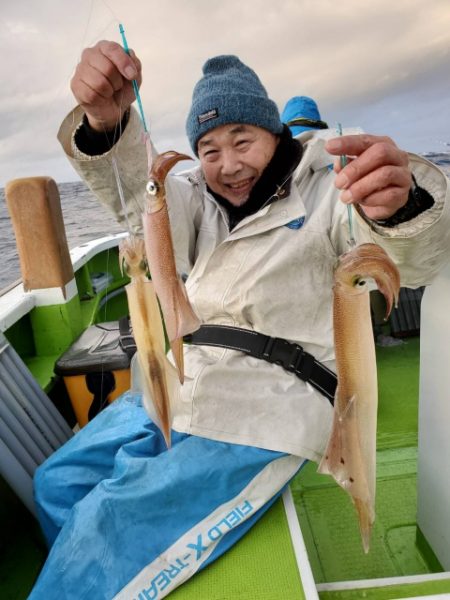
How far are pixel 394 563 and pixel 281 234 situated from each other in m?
1.89

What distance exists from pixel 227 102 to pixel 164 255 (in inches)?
47.3

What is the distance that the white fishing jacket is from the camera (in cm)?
203

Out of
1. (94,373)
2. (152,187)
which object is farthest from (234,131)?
(94,373)

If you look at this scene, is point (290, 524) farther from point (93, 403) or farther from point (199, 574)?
point (93, 403)

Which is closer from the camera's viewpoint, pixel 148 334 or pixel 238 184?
pixel 148 334

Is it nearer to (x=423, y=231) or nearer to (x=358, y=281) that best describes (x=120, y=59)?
(x=358, y=281)

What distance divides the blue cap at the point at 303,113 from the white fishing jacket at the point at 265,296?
6.44ft

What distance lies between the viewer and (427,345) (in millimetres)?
2225

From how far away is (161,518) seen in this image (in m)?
1.99

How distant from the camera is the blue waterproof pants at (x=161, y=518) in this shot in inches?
74.5

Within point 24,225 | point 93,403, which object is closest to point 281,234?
point 93,403

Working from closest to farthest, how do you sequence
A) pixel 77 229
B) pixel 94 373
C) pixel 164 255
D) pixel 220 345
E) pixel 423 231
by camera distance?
pixel 164 255, pixel 423 231, pixel 220 345, pixel 94 373, pixel 77 229

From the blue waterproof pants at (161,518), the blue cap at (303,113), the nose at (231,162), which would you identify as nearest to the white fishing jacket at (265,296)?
the blue waterproof pants at (161,518)

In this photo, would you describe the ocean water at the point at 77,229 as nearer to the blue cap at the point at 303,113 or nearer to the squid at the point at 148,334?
the blue cap at the point at 303,113
